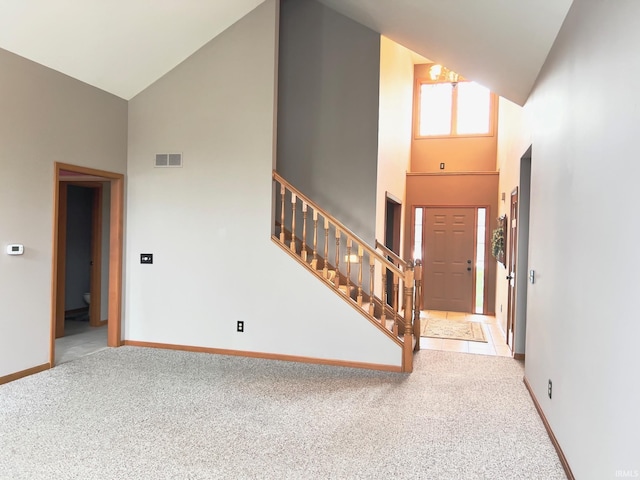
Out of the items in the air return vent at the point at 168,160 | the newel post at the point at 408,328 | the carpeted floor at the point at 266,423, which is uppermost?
the air return vent at the point at 168,160

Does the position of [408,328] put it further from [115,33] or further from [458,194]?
[458,194]

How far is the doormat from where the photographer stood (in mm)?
6050

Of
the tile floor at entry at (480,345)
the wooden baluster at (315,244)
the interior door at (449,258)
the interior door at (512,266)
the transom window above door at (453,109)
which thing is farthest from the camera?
the transom window above door at (453,109)

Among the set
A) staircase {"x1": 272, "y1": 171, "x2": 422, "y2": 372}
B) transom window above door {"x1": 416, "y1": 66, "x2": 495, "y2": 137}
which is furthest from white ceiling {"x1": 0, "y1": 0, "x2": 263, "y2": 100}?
transom window above door {"x1": 416, "y1": 66, "x2": 495, "y2": 137}

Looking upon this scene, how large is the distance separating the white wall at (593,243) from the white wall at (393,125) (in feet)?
8.28

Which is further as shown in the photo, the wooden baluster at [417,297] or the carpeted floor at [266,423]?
the wooden baluster at [417,297]

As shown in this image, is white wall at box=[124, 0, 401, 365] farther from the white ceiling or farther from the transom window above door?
the transom window above door

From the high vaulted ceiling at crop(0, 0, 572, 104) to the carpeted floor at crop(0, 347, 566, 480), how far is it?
2.80m

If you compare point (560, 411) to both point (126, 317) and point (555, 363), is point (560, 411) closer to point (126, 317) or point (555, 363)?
point (555, 363)

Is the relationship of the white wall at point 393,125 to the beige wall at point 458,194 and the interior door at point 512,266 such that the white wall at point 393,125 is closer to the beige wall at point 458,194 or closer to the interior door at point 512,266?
the beige wall at point 458,194

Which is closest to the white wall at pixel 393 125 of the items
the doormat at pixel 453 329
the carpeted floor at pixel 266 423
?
the doormat at pixel 453 329

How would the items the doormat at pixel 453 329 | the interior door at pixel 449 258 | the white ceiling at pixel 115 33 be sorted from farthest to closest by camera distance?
the interior door at pixel 449 258
the doormat at pixel 453 329
the white ceiling at pixel 115 33

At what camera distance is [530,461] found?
2654 mm

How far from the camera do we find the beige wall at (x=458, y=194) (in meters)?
8.05
